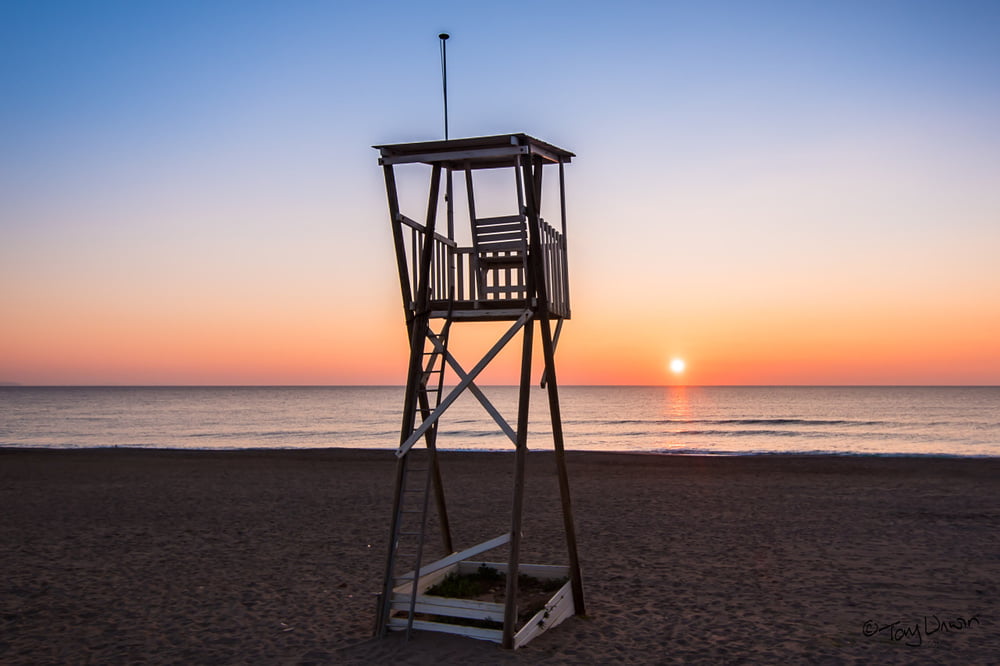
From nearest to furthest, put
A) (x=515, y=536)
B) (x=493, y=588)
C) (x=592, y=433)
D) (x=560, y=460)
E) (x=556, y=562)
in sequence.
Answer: (x=515, y=536)
(x=560, y=460)
(x=493, y=588)
(x=556, y=562)
(x=592, y=433)

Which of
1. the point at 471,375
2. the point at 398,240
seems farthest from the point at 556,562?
the point at 398,240

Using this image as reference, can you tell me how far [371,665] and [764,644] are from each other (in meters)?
3.74

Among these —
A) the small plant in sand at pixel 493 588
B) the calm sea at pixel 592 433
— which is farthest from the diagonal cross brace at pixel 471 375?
the calm sea at pixel 592 433

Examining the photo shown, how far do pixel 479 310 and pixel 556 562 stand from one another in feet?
16.4

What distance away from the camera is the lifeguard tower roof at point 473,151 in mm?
7504

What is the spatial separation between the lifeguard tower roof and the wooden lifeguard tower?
0.01 m

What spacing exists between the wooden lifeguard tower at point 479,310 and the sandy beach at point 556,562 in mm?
319

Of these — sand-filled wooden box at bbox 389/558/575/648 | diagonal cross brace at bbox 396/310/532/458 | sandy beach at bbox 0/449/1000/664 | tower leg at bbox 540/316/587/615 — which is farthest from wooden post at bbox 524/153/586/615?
sandy beach at bbox 0/449/1000/664

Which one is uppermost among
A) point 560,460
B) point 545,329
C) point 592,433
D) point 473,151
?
point 473,151

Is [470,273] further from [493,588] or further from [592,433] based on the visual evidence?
[592,433]

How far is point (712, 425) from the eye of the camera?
59250 millimetres

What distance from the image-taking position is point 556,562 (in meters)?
11.4

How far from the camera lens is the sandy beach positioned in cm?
763

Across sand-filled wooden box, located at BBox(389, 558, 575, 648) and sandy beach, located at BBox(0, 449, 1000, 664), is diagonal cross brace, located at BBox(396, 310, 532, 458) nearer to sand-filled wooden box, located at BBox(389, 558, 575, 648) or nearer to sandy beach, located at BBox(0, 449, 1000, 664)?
sand-filled wooden box, located at BBox(389, 558, 575, 648)
